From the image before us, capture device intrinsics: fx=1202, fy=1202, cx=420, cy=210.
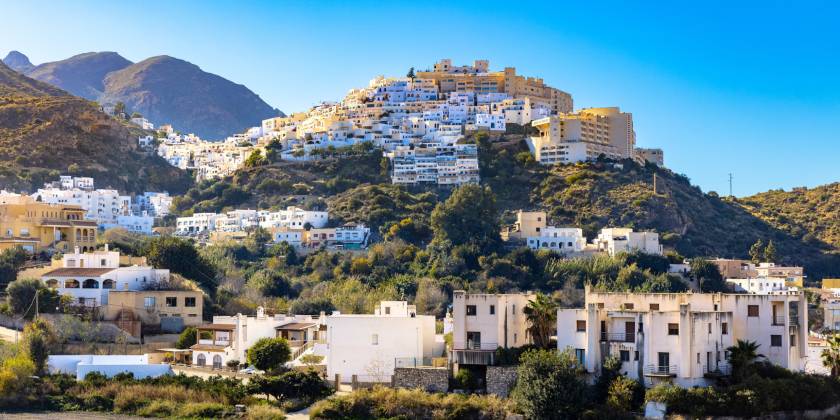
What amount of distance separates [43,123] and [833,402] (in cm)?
7526

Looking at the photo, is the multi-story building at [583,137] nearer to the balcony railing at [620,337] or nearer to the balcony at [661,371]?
the balcony railing at [620,337]

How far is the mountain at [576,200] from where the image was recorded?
87188 mm

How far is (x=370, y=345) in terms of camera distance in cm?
3878

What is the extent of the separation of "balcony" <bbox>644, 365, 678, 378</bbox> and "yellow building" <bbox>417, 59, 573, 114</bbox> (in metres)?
82.5

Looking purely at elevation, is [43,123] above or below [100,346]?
above

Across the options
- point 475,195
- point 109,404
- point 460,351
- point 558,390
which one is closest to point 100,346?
point 109,404

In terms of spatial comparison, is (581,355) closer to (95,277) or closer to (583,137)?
(95,277)

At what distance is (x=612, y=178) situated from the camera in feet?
309

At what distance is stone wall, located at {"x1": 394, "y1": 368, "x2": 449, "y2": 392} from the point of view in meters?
37.1

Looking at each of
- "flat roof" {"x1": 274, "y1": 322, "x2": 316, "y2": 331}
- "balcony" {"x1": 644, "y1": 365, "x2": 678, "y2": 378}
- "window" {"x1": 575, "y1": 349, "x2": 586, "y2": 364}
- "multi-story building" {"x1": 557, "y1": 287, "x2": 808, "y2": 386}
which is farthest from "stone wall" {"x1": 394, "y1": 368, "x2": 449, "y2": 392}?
"flat roof" {"x1": 274, "y1": 322, "x2": 316, "y2": 331}

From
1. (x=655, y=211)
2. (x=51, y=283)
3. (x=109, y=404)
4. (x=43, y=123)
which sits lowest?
(x=109, y=404)

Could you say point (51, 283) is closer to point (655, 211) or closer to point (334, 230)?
point (334, 230)

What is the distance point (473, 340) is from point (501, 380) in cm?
217

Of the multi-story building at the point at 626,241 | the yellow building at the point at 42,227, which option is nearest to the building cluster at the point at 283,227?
the multi-story building at the point at 626,241
